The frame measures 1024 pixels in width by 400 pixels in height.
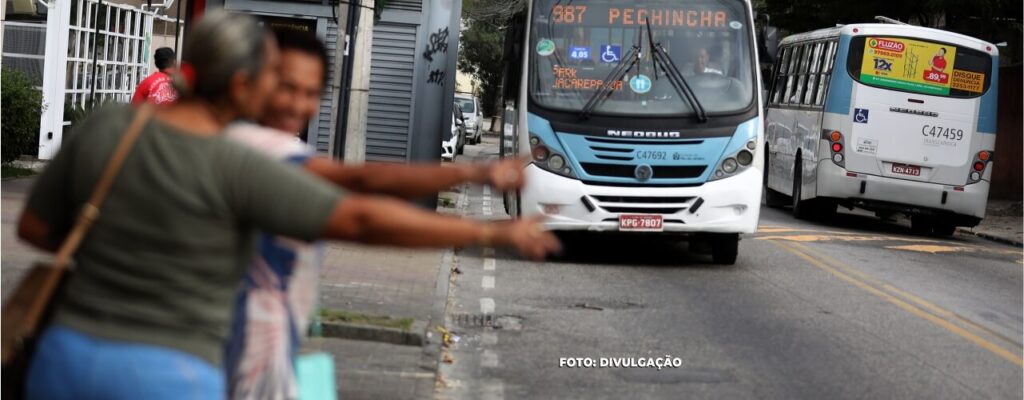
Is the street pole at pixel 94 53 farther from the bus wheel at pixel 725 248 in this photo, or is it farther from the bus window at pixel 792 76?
the bus window at pixel 792 76

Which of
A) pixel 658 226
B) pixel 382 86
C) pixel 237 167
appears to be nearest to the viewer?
pixel 237 167

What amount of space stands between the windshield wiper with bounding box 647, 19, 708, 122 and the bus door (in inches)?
298

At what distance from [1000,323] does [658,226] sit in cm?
340

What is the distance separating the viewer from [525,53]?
15062mm

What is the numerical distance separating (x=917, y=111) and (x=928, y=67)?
2.07 feet

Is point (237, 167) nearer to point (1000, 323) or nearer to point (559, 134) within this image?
point (1000, 323)

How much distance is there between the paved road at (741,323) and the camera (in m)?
8.86

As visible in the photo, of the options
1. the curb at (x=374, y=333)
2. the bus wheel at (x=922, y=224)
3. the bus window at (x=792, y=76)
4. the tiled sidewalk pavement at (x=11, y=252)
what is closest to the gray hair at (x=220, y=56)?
the tiled sidewalk pavement at (x=11, y=252)

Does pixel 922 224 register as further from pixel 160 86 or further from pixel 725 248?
pixel 160 86

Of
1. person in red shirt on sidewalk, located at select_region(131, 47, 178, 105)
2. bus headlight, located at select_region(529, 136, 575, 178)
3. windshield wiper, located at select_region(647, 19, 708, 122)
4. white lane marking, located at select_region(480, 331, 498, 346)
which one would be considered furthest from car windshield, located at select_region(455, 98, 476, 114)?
white lane marking, located at select_region(480, 331, 498, 346)

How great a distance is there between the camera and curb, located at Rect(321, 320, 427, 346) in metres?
9.67

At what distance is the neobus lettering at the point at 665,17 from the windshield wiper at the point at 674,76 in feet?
0.30

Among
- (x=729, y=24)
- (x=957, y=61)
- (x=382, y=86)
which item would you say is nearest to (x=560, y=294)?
(x=729, y=24)

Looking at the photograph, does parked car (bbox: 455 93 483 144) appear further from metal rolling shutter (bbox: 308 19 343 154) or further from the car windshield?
metal rolling shutter (bbox: 308 19 343 154)
